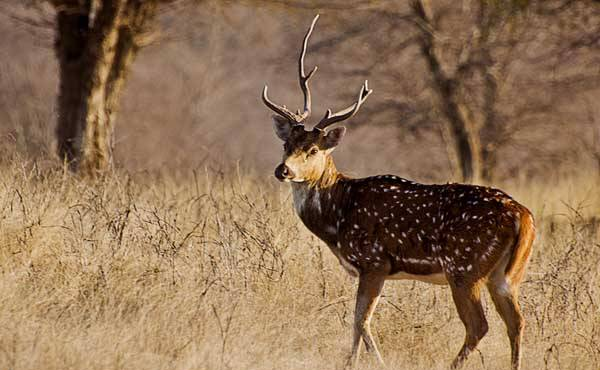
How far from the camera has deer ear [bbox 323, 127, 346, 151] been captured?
28.3 ft

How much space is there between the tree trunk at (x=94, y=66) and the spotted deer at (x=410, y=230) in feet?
15.1

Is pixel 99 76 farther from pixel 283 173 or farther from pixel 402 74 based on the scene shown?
pixel 402 74

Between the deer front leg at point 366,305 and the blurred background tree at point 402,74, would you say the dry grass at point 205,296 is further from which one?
the blurred background tree at point 402,74

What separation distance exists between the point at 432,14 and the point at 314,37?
32.5ft

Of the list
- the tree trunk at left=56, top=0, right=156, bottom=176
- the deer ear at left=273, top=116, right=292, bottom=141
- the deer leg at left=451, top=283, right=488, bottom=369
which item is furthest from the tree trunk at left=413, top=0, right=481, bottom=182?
the deer leg at left=451, top=283, right=488, bottom=369

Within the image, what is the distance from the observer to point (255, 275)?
8680mm

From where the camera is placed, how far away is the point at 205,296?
8070mm

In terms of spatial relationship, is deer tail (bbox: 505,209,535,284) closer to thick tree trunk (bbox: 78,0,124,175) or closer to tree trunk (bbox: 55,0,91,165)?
thick tree trunk (bbox: 78,0,124,175)

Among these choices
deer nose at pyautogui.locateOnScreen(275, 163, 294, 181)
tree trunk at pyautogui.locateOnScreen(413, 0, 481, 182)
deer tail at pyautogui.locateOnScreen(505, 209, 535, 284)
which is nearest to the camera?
deer tail at pyautogui.locateOnScreen(505, 209, 535, 284)

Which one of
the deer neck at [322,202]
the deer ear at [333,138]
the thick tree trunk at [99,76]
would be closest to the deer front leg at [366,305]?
the deer neck at [322,202]

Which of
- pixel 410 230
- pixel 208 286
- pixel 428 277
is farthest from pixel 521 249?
pixel 208 286

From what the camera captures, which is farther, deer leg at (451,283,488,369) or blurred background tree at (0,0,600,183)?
blurred background tree at (0,0,600,183)

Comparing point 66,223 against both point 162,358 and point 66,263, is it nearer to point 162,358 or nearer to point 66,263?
point 66,263

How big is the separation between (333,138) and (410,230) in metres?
1.12
